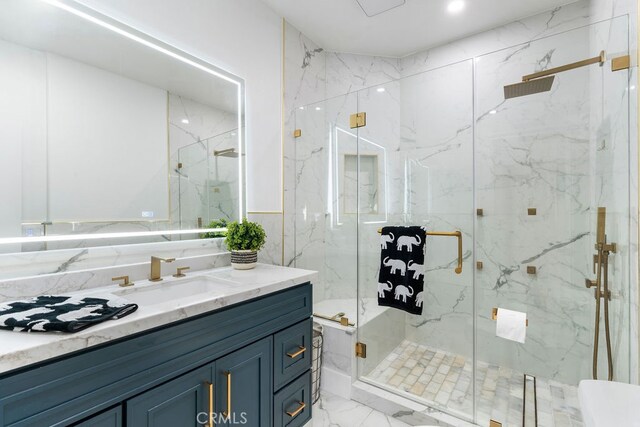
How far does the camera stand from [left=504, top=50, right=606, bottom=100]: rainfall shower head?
5.37ft

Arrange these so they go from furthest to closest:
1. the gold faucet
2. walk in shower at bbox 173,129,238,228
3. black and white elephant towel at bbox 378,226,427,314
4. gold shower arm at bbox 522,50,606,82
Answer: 1. black and white elephant towel at bbox 378,226,427,314
2. walk in shower at bbox 173,129,238,228
3. gold shower arm at bbox 522,50,606,82
4. the gold faucet

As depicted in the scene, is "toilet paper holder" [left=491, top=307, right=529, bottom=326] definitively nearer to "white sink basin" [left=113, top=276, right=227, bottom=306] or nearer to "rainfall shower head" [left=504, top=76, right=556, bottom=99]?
"rainfall shower head" [left=504, top=76, right=556, bottom=99]

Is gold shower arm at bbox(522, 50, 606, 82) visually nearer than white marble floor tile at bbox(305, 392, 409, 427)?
Yes

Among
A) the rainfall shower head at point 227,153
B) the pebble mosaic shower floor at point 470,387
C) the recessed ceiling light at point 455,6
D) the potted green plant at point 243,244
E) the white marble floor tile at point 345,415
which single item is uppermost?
the recessed ceiling light at point 455,6

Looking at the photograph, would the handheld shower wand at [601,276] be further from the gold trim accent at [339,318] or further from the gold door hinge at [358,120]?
the gold door hinge at [358,120]

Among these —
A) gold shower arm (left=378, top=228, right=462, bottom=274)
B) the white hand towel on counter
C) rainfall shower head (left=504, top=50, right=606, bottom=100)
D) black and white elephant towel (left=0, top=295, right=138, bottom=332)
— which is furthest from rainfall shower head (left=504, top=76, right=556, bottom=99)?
black and white elephant towel (left=0, top=295, right=138, bottom=332)

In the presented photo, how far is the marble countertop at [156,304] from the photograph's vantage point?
A: 0.74 meters

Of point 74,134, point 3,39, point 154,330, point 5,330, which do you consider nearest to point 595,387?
point 154,330

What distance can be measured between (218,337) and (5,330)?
605 mm

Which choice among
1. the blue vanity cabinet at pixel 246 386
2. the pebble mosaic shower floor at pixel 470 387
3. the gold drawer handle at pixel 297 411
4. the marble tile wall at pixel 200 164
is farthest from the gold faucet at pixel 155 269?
the pebble mosaic shower floor at pixel 470 387

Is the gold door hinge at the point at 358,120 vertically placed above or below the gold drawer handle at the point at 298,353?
above

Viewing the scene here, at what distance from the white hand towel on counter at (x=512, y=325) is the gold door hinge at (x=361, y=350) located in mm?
874

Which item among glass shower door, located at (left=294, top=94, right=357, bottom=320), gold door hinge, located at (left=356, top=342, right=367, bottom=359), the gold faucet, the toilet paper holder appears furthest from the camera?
glass shower door, located at (left=294, top=94, right=357, bottom=320)

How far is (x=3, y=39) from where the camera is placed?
1.12 metres
